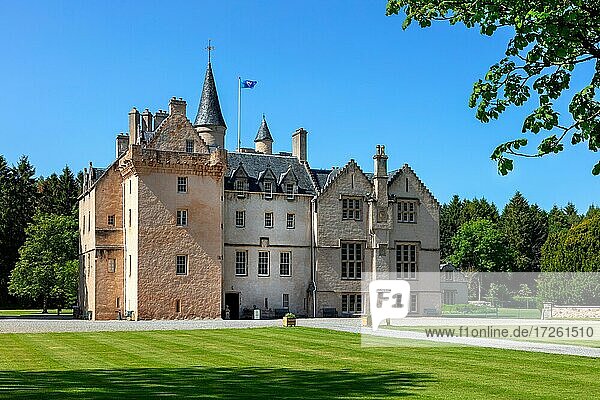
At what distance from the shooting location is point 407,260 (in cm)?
5591

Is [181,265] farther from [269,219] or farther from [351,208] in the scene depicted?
[351,208]

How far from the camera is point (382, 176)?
55125 mm

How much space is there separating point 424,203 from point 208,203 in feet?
53.9

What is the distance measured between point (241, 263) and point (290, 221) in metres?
4.55

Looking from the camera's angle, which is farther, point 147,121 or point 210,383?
point 147,121

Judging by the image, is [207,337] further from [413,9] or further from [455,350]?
[413,9]

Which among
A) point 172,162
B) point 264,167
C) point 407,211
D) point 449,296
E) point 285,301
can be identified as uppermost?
point 264,167

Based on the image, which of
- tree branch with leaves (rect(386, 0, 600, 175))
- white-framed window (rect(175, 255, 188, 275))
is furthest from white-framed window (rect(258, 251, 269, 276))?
tree branch with leaves (rect(386, 0, 600, 175))

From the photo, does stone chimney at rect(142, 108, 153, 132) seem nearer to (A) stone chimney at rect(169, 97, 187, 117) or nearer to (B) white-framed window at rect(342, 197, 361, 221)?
(A) stone chimney at rect(169, 97, 187, 117)

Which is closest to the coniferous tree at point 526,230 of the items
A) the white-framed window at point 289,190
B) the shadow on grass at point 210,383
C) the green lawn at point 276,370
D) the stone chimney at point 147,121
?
the white-framed window at point 289,190

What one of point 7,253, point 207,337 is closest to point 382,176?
point 207,337

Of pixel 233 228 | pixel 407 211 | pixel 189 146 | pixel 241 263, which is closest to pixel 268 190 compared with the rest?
pixel 233 228

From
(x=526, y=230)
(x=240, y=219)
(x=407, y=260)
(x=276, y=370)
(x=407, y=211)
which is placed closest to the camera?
(x=276, y=370)

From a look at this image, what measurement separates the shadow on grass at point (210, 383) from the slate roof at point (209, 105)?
37061 millimetres
